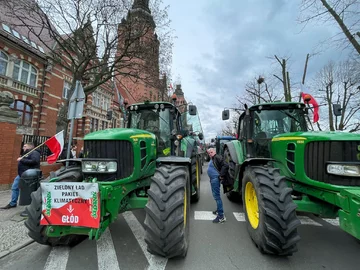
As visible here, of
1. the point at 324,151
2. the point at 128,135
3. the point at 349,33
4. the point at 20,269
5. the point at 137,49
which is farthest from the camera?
the point at 137,49

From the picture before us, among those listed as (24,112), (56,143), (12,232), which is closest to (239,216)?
(12,232)

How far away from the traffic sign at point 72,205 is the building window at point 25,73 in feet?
54.2

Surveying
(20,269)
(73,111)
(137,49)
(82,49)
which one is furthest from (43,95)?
(20,269)

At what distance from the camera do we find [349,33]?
873 centimetres

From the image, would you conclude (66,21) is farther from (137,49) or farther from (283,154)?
(283,154)

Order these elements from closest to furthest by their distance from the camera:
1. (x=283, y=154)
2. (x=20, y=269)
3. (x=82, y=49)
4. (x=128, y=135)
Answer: (x=20, y=269) < (x=128, y=135) < (x=283, y=154) < (x=82, y=49)

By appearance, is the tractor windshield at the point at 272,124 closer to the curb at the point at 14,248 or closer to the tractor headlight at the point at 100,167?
the tractor headlight at the point at 100,167

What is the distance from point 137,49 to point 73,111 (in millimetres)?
8790

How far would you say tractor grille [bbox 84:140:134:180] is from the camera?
10.2ft

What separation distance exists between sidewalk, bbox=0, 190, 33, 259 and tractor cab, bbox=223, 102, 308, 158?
4787 mm

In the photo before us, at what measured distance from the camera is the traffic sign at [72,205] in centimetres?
244

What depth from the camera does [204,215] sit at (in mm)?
4727

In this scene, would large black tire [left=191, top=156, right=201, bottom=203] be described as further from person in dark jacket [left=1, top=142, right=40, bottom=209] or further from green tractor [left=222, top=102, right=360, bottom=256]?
person in dark jacket [left=1, top=142, right=40, bottom=209]

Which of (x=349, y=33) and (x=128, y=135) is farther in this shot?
(x=349, y=33)
